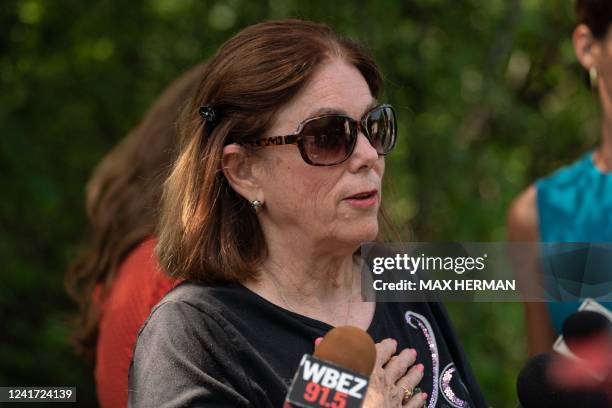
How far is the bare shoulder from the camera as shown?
3.02 metres

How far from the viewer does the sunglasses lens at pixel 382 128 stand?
6.76 ft

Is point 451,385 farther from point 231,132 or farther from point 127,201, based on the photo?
point 127,201

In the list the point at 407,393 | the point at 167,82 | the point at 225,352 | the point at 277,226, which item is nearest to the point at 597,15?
the point at 277,226

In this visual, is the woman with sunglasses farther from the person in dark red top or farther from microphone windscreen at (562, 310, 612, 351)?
the person in dark red top

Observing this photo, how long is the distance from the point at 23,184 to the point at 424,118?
2.12 metres

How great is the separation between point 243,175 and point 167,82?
2.65 m

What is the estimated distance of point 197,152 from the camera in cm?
214

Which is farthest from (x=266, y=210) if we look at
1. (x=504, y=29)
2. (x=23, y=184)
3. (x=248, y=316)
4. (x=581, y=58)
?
(x=504, y=29)

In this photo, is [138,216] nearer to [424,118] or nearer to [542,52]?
[424,118]

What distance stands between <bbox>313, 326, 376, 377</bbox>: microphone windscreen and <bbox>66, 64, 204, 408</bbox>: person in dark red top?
1.11 meters

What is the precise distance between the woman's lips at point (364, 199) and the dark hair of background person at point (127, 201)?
1021 millimetres

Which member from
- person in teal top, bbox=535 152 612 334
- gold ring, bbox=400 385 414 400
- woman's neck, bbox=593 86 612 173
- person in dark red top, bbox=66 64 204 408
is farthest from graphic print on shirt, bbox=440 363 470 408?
woman's neck, bbox=593 86 612 173

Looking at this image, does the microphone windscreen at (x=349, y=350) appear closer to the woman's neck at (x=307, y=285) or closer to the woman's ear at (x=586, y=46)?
the woman's neck at (x=307, y=285)

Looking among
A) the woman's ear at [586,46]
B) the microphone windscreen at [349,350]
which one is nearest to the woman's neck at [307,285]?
the microphone windscreen at [349,350]
